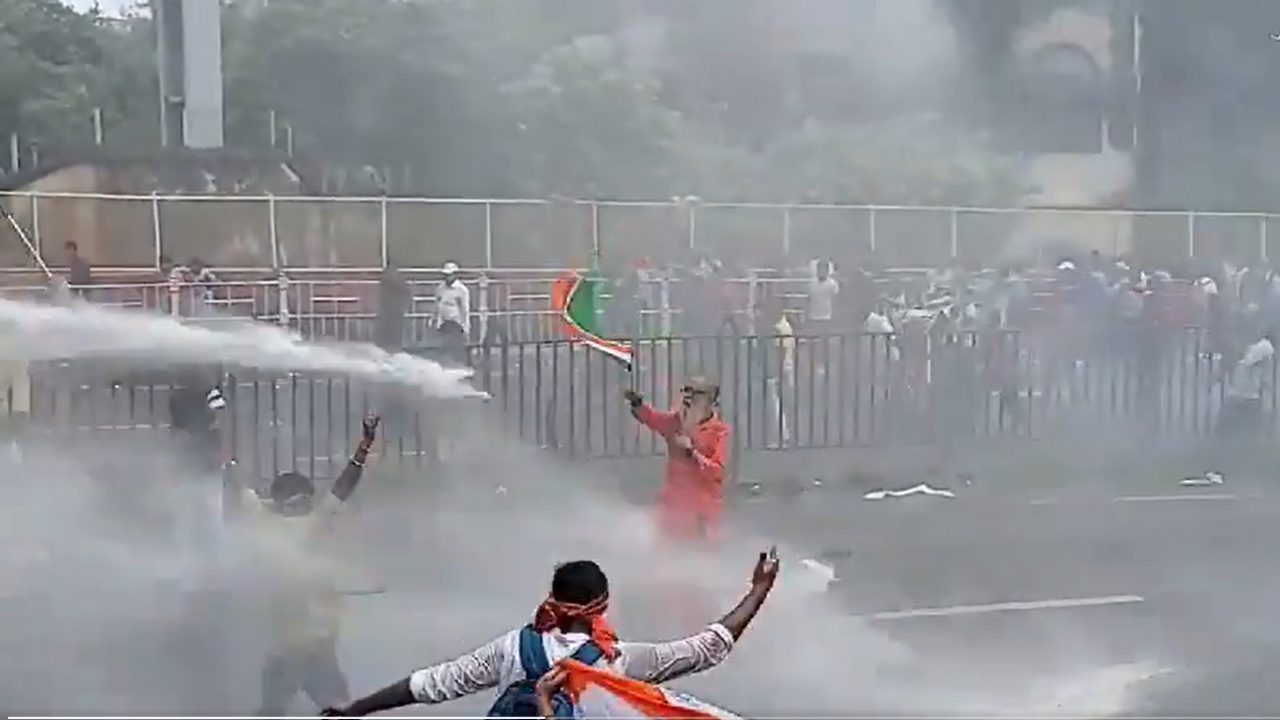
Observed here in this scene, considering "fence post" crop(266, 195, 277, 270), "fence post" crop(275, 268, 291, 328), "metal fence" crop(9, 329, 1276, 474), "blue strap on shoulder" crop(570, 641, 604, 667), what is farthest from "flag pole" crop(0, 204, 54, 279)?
"blue strap on shoulder" crop(570, 641, 604, 667)

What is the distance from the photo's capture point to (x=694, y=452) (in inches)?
262

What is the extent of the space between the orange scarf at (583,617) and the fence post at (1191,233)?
772 inches

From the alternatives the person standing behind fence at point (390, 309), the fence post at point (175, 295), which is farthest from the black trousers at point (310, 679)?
the fence post at point (175, 295)

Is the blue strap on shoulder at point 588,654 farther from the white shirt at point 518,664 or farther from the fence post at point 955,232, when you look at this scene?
the fence post at point 955,232

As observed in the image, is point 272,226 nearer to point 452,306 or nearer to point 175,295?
point 175,295

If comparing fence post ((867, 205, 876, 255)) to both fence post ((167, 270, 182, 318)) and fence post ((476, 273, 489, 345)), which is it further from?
fence post ((167, 270, 182, 318))

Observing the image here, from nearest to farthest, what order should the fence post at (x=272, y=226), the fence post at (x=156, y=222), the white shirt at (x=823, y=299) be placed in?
the white shirt at (x=823, y=299) → the fence post at (x=156, y=222) → the fence post at (x=272, y=226)

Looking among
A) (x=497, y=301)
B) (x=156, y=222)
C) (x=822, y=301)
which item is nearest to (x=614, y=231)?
(x=497, y=301)

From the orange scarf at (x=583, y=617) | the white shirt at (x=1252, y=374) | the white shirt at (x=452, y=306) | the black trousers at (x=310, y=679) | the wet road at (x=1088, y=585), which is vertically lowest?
the wet road at (x=1088, y=585)

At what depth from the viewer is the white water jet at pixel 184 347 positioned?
879 centimetres

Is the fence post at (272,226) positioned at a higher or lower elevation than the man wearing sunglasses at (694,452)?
higher

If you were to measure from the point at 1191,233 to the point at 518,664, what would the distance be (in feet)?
66.2

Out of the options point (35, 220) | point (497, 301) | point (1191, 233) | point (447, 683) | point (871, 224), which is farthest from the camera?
point (871, 224)

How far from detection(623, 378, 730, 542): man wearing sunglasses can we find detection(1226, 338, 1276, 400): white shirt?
6.19m
